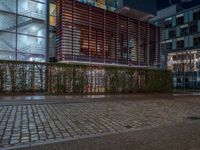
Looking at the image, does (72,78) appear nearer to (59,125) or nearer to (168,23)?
(59,125)

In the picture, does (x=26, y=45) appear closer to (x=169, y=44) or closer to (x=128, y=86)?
(x=128, y=86)

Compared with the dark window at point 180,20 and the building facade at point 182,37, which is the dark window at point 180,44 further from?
the dark window at point 180,20

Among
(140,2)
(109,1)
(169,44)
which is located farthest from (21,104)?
(169,44)

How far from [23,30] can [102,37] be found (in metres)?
6.80

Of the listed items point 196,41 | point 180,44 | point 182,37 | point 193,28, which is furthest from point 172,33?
point 196,41

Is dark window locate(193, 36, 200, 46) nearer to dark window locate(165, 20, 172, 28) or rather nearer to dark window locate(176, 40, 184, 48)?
dark window locate(176, 40, 184, 48)

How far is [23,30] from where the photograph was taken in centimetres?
1842

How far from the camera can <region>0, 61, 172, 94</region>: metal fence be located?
11.5m

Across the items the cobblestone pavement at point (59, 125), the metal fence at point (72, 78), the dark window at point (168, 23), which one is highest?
the dark window at point (168, 23)

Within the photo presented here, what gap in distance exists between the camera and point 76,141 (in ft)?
13.9

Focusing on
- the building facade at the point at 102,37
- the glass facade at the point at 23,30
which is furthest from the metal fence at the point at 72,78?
the glass facade at the point at 23,30

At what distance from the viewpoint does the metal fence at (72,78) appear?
37.7 feet

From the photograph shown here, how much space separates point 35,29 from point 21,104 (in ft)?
38.3

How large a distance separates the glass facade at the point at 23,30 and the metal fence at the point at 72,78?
6.44 meters
